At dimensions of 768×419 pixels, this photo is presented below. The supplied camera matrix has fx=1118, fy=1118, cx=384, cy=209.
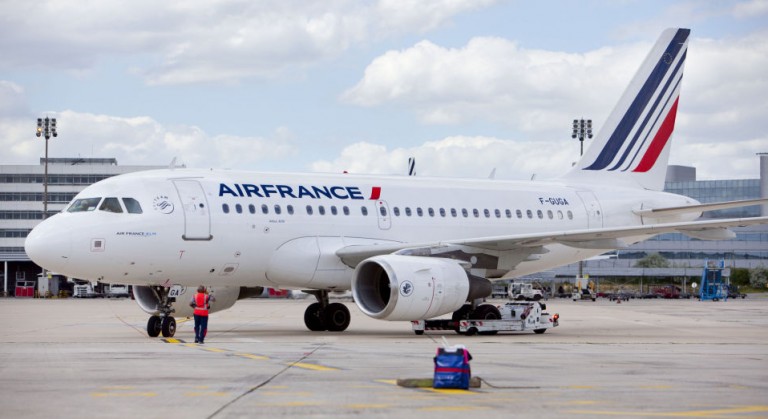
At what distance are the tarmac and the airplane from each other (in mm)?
1284

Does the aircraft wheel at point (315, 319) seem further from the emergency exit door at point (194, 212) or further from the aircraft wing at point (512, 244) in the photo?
the emergency exit door at point (194, 212)

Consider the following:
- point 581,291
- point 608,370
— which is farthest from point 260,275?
point 581,291

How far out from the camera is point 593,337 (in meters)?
28.6

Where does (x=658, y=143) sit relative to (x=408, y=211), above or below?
above

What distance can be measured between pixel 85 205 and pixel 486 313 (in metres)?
10.7

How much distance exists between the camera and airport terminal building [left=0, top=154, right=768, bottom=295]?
113 metres

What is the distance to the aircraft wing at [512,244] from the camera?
28.5 metres

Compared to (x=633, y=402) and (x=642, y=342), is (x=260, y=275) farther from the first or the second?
(x=633, y=402)

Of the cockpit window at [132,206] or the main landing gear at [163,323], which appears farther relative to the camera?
the main landing gear at [163,323]

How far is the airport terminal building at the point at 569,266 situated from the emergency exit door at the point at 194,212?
7405 centimetres

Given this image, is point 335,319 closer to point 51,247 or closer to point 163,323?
point 163,323

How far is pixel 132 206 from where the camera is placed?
2689cm

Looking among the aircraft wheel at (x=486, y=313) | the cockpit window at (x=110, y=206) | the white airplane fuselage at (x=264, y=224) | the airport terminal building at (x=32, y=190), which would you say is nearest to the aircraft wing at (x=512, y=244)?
the white airplane fuselage at (x=264, y=224)

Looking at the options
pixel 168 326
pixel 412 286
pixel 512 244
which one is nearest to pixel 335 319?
pixel 412 286
